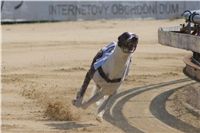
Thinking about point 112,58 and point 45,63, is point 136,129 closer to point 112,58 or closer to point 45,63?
point 112,58

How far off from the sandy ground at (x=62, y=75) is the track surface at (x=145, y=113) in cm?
1

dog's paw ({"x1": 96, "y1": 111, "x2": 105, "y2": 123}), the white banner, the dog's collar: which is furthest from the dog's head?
the white banner

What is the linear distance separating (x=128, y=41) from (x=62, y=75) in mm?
6004

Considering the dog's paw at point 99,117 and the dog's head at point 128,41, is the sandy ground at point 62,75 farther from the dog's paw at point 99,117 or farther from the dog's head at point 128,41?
the dog's head at point 128,41

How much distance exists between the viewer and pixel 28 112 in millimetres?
8648

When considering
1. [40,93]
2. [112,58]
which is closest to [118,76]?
[112,58]

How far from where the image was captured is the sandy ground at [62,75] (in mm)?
7996

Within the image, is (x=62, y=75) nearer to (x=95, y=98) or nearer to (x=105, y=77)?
(x=95, y=98)

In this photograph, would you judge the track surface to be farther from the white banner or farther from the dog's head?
the white banner

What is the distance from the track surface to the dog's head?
104 cm

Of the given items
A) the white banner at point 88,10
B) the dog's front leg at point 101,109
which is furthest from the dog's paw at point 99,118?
the white banner at point 88,10

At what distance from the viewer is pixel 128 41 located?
22.7 ft

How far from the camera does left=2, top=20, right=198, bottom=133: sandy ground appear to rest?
7996 mm

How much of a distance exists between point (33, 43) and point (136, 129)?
12.7 metres
